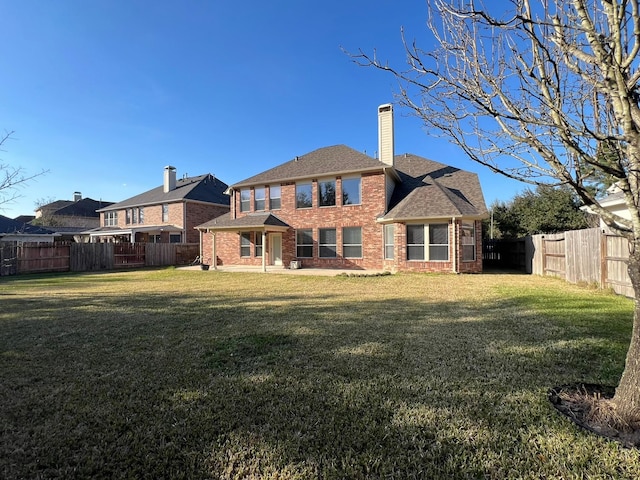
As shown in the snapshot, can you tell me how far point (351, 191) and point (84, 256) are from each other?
16466 millimetres

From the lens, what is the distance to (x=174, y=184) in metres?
30.1

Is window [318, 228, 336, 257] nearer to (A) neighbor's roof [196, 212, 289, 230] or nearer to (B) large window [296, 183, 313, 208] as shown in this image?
(B) large window [296, 183, 313, 208]

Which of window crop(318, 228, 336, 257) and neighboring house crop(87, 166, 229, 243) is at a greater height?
neighboring house crop(87, 166, 229, 243)

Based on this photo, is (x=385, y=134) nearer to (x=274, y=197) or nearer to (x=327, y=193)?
(x=327, y=193)

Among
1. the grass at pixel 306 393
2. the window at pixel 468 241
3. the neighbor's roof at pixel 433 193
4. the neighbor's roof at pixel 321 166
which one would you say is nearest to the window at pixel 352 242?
the neighbor's roof at pixel 433 193

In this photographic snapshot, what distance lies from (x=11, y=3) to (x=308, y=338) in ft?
35.8

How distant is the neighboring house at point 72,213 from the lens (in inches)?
1622

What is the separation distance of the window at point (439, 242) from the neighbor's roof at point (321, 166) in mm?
4018

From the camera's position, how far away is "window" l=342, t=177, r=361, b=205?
1770 centimetres

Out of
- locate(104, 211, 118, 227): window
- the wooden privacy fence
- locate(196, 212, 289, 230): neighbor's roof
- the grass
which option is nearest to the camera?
the grass

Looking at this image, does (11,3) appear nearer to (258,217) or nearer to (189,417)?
(189,417)

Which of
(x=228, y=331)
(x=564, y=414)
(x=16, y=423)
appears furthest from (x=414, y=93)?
(x=16, y=423)

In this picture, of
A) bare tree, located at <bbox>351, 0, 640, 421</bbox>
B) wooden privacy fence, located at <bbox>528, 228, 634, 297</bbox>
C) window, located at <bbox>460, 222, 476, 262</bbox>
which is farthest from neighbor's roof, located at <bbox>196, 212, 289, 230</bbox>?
bare tree, located at <bbox>351, 0, 640, 421</bbox>

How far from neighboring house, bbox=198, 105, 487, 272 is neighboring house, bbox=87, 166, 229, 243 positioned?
7555 mm
